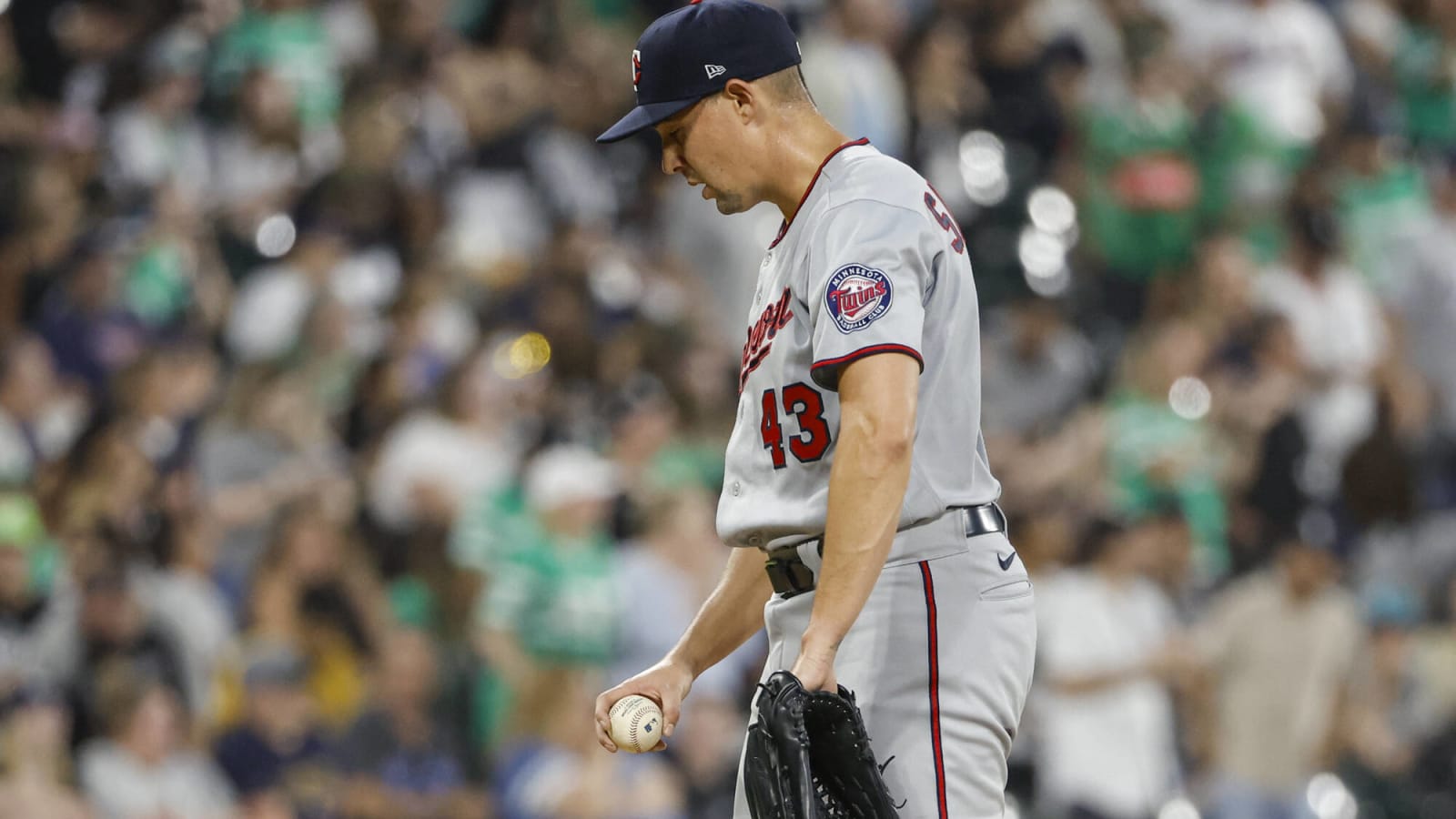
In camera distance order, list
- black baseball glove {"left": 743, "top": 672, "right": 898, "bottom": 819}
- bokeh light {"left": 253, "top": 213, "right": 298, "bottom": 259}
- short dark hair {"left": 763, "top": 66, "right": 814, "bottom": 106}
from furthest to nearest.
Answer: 1. bokeh light {"left": 253, "top": 213, "right": 298, "bottom": 259}
2. short dark hair {"left": 763, "top": 66, "right": 814, "bottom": 106}
3. black baseball glove {"left": 743, "top": 672, "right": 898, "bottom": 819}

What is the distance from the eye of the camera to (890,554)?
331 cm

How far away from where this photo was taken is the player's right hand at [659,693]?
140 inches

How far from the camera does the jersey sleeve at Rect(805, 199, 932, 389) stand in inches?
124

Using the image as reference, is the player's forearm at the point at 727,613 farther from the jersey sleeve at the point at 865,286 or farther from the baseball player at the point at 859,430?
the jersey sleeve at the point at 865,286

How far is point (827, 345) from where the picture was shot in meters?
3.17

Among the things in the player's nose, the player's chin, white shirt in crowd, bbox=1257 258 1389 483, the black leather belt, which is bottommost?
white shirt in crowd, bbox=1257 258 1389 483

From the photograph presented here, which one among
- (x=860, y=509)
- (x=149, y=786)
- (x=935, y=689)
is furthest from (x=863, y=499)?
(x=149, y=786)

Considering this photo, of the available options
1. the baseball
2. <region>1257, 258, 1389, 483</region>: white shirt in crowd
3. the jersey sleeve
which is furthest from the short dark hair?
<region>1257, 258, 1389, 483</region>: white shirt in crowd

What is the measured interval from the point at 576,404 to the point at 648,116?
16.9 feet

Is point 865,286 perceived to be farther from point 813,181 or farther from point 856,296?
point 813,181

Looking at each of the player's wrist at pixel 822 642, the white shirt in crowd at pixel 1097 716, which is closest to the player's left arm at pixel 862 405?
the player's wrist at pixel 822 642

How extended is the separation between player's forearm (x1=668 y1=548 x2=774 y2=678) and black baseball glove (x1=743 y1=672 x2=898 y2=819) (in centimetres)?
59

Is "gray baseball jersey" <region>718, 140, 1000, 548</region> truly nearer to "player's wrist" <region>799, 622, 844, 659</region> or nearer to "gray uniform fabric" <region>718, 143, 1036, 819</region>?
"gray uniform fabric" <region>718, 143, 1036, 819</region>

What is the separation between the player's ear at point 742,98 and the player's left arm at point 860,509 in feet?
1.94
